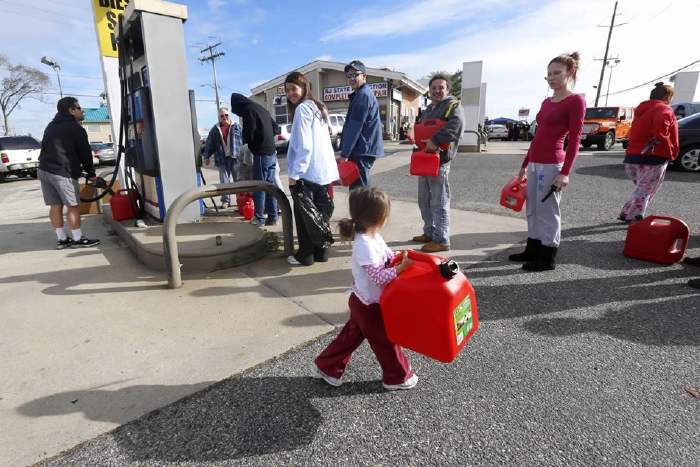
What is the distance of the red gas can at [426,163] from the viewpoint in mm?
3877

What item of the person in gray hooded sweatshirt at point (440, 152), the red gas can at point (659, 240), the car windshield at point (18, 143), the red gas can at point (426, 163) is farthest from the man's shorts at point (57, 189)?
the car windshield at point (18, 143)

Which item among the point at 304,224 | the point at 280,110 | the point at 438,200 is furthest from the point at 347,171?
the point at 280,110

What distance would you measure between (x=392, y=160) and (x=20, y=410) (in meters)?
13.3

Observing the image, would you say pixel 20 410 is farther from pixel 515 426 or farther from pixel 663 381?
pixel 663 381

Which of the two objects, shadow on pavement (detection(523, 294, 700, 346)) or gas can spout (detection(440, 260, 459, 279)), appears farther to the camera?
shadow on pavement (detection(523, 294, 700, 346))

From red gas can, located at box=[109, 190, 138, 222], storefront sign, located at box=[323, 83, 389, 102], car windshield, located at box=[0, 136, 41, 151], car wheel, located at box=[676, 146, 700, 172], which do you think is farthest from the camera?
storefront sign, located at box=[323, 83, 389, 102]

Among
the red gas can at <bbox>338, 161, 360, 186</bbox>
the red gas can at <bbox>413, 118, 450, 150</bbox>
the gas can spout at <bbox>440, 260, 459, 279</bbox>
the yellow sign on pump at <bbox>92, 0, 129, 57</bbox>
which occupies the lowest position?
the gas can spout at <bbox>440, 260, 459, 279</bbox>

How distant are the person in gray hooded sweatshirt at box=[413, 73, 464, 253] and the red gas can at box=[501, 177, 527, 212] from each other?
0.60 meters

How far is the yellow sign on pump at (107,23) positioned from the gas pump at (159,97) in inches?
51.6

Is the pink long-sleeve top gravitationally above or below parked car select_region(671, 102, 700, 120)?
below

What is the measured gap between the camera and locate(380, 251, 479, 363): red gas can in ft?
5.39

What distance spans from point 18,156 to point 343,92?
18.7 m

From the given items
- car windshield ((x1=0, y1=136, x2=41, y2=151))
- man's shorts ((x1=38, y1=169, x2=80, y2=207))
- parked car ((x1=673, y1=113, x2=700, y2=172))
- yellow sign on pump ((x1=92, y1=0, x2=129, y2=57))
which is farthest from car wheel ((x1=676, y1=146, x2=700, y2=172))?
car windshield ((x1=0, y1=136, x2=41, y2=151))

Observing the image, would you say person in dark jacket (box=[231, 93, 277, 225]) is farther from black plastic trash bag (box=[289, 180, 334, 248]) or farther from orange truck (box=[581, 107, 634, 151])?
orange truck (box=[581, 107, 634, 151])
